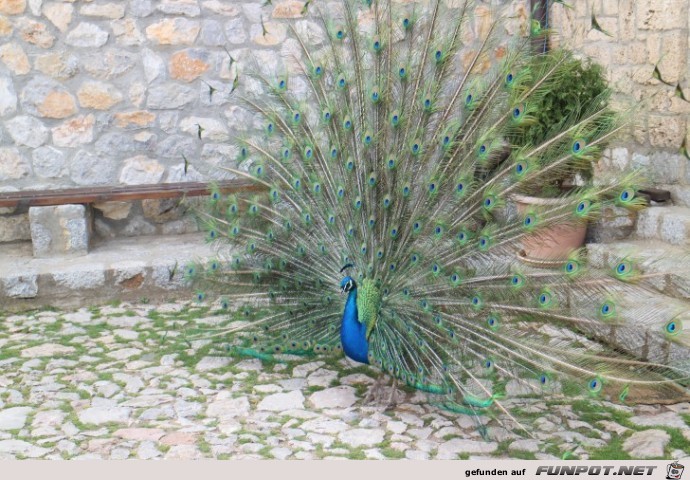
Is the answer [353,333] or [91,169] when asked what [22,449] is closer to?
[353,333]

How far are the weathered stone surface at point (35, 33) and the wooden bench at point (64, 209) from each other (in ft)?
3.21

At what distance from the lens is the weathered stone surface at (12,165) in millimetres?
5672

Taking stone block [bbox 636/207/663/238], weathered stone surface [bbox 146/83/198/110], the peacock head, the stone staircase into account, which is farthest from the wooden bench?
stone block [bbox 636/207/663/238]

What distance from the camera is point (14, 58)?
559 cm

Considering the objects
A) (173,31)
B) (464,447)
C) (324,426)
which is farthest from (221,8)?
(464,447)

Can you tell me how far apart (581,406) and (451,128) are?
1.32 metres

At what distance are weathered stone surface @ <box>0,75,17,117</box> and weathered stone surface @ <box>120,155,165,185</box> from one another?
81cm

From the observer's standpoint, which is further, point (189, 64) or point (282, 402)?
point (189, 64)

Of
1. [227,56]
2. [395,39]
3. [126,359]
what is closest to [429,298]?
[395,39]

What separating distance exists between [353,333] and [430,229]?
1.79 feet

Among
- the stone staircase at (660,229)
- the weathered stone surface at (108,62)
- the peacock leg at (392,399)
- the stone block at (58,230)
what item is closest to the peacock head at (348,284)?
the peacock leg at (392,399)

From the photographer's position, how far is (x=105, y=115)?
580cm

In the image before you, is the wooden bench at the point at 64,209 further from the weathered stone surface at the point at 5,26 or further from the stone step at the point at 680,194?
the stone step at the point at 680,194

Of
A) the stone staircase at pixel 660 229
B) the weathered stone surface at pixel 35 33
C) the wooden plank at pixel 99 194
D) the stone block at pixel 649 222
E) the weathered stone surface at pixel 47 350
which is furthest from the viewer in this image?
the weathered stone surface at pixel 35 33
